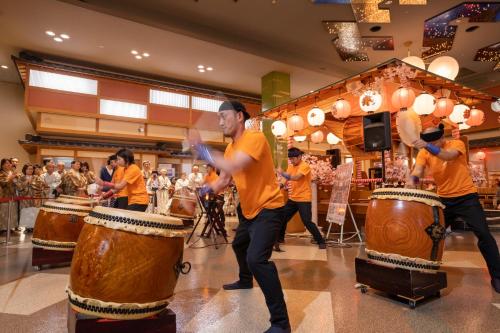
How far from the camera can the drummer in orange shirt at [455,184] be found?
236cm

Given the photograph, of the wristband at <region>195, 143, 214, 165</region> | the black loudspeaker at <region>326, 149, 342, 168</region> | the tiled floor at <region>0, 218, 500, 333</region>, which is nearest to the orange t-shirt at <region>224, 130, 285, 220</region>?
the wristband at <region>195, 143, 214, 165</region>

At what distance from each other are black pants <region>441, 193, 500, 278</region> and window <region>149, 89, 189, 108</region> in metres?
8.67

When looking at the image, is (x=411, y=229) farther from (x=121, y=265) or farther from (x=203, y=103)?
(x=203, y=103)

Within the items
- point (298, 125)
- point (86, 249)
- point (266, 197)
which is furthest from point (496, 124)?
point (86, 249)

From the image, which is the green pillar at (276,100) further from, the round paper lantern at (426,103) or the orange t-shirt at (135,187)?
the orange t-shirt at (135,187)

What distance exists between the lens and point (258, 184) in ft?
6.22

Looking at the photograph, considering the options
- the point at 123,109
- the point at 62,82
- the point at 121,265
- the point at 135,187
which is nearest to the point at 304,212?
the point at 135,187

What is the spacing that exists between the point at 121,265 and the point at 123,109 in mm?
8585

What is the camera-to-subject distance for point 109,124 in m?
8.94

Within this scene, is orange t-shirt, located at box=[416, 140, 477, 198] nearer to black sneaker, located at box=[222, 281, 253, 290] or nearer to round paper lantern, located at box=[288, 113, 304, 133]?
black sneaker, located at box=[222, 281, 253, 290]

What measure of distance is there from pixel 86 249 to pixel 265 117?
24.9 ft

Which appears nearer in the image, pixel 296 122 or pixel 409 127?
pixel 409 127

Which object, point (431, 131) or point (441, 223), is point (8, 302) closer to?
point (441, 223)

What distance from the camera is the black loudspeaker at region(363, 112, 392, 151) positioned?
3889mm
